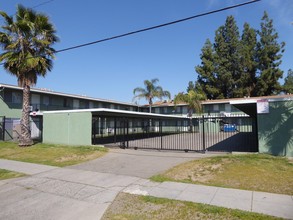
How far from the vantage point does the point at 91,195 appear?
7.32 metres

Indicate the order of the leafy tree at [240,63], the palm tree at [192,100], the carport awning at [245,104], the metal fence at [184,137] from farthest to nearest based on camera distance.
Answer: the leafy tree at [240,63], the palm tree at [192,100], the metal fence at [184,137], the carport awning at [245,104]

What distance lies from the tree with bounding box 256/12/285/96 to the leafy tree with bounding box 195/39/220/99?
8317mm

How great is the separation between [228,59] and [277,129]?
138 feet

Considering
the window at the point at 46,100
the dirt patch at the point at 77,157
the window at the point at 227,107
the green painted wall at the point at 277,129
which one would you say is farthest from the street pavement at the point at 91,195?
the window at the point at 227,107

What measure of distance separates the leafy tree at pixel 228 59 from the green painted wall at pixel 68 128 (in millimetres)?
36950

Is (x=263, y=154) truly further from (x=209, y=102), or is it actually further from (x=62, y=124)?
(x=209, y=102)

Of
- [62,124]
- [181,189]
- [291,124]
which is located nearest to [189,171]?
[181,189]

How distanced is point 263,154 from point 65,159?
33.0ft

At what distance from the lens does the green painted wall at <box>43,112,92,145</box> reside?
18391 mm

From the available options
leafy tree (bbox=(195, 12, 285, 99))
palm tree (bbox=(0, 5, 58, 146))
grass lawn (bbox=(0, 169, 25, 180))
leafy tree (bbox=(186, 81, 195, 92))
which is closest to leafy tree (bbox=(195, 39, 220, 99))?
leafy tree (bbox=(195, 12, 285, 99))

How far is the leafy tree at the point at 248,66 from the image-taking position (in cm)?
4872

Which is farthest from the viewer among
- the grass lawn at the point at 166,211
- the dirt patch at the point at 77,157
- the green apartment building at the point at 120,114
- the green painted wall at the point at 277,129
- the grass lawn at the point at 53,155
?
the dirt patch at the point at 77,157

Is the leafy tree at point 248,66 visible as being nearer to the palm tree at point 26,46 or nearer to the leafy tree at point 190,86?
the leafy tree at point 190,86

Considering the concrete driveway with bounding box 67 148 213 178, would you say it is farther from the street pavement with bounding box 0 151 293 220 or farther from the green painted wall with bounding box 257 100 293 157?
the green painted wall with bounding box 257 100 293 157
